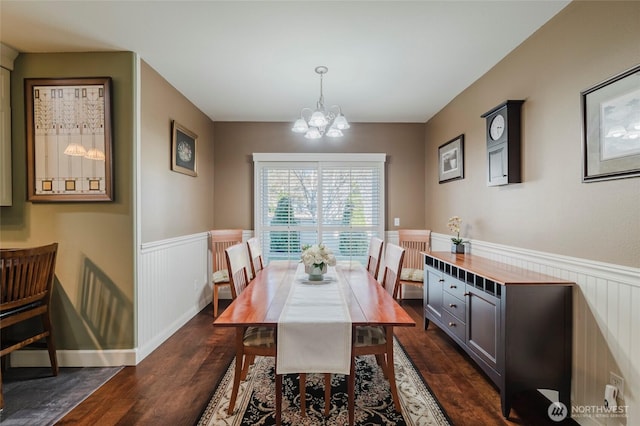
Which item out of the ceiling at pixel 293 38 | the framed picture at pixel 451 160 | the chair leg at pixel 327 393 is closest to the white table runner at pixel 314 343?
the chair leg at pixel 327 393

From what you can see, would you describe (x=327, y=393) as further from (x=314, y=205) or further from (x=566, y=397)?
(x=314, y=205)

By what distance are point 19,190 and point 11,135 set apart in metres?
0.48

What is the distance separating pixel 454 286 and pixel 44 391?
10.7 ft

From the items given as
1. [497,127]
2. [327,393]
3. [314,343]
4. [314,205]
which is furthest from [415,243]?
[314,343]

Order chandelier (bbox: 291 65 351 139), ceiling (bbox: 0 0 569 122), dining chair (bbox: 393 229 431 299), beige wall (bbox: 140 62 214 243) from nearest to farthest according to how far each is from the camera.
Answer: ceiling (bbox: 0 0 569 122) → chandelier (bbox: 291 65 351 139) → beige wall (bbox: 140 62 214 243) → dining chair (bbox: 393 229 431 299)

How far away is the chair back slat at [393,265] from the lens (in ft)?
7.69

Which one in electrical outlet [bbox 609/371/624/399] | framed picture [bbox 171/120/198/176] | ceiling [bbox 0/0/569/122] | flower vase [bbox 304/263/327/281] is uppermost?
ceiling [bbox 0/0/569/122]

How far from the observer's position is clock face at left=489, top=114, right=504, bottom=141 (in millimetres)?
2627

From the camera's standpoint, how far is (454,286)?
8.90ft

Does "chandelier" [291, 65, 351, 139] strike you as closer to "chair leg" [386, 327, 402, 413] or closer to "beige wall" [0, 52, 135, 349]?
"beige wall" [0, 52, 135, 349]

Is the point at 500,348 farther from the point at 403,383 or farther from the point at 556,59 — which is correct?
the point at 556,59

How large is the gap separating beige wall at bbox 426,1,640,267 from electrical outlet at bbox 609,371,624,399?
62cm

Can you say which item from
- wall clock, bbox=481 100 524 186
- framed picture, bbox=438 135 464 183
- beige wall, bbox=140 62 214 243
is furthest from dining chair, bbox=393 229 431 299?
beige wall, bbox=140 62 214 243

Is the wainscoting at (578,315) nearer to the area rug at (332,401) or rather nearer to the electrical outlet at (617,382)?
the electrical outlet at (617,382)
